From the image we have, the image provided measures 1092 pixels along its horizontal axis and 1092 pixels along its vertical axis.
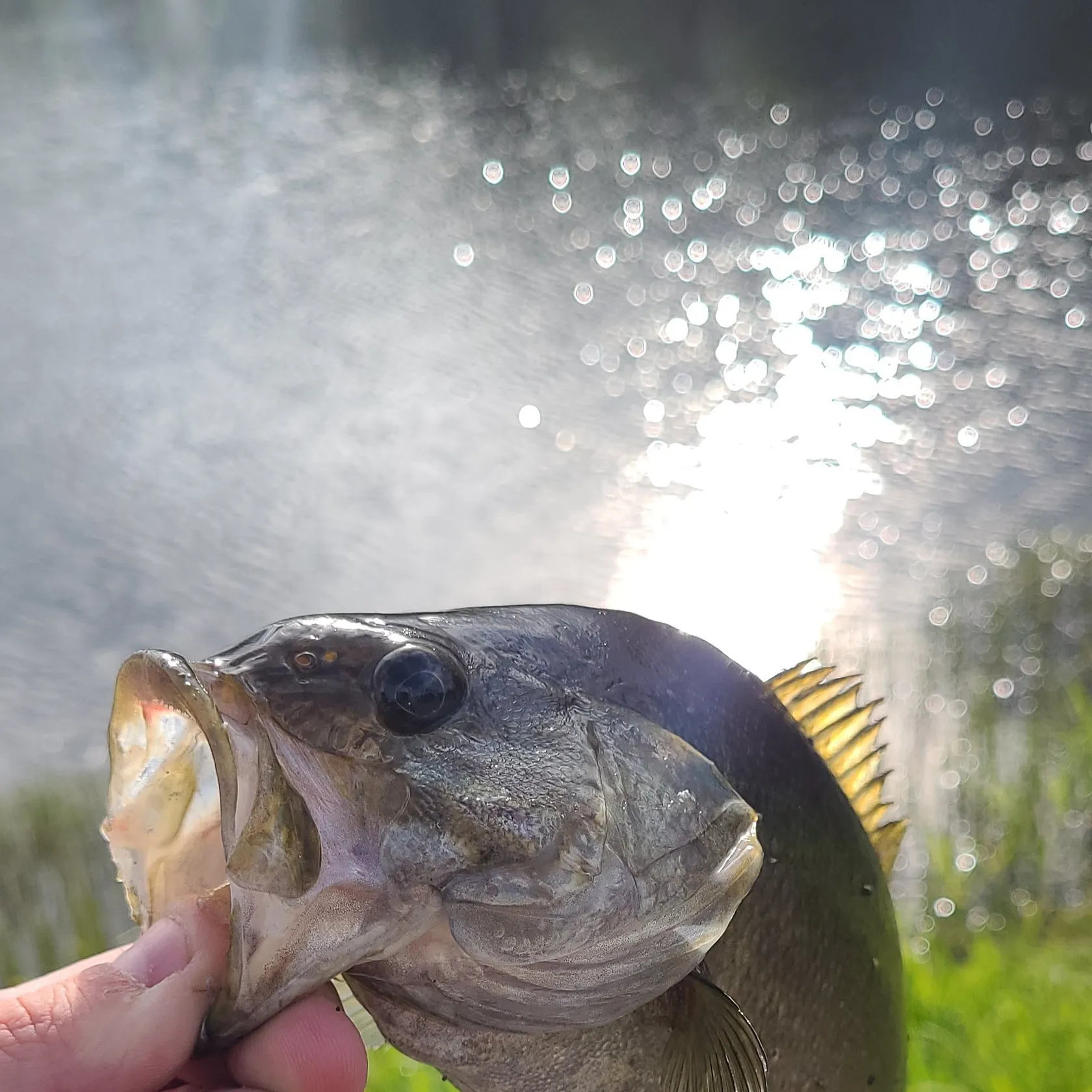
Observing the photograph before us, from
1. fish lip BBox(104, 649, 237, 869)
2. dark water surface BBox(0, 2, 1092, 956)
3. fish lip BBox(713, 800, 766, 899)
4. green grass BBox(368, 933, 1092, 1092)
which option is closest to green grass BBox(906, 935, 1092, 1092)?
green grass BBox(368, 933, 1092, 1092)

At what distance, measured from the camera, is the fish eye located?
2.97ft

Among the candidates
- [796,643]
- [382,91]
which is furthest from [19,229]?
[796,643]

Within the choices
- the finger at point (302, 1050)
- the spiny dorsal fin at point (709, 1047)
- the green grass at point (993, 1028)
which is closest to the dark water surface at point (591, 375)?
the green grass at point (993, 1028)

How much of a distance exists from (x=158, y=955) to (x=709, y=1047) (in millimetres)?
574

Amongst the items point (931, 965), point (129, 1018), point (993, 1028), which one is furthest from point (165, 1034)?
point (931, 965)

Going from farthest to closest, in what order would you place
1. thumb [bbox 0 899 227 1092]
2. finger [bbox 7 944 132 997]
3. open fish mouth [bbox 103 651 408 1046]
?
1. finger [bbox 7 944 132 997]
2. thumb [bbox 0 899 227 1092]
3. open fish mouth [bbox 103 651 408 1046]

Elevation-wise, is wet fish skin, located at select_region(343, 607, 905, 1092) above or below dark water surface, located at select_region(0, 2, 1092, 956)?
below

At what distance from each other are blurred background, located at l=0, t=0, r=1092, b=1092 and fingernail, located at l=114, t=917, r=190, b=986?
6.63 ft

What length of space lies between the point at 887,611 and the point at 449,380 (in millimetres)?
3636

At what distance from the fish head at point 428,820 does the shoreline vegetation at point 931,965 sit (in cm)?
78

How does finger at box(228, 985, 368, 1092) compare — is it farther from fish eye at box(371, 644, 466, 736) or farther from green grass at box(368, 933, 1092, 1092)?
green grass at box(368, 933, 1092, 1092)

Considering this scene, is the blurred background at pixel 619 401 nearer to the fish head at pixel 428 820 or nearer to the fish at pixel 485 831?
the fish at pixel 485 831

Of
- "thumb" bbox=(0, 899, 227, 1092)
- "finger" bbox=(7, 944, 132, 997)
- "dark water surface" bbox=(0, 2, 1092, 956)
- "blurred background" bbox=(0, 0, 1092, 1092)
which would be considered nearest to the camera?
"thumb" bbox=(0, 899, 227, 1092)

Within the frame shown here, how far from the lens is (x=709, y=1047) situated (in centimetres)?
104
